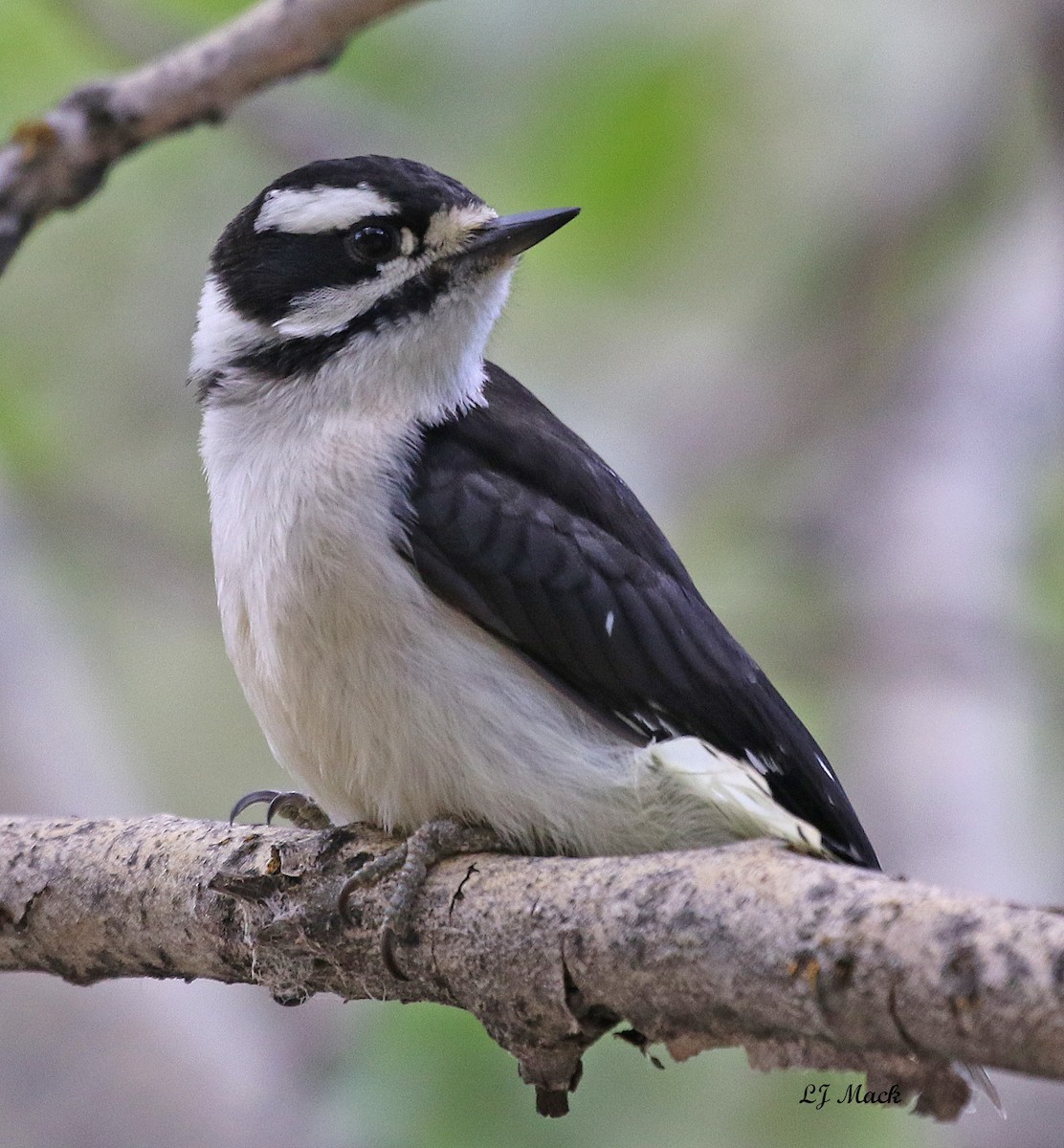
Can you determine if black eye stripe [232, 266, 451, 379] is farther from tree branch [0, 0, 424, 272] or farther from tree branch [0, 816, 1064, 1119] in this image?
tree branch [0, 816, 1064, 1119]

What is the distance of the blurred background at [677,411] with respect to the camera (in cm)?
565

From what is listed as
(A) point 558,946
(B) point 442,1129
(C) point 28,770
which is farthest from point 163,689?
(A) point 558,946

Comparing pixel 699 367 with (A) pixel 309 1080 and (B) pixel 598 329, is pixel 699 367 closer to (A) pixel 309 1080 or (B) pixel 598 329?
(B) pixel 598 329

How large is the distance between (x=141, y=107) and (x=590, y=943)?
283 centimetres

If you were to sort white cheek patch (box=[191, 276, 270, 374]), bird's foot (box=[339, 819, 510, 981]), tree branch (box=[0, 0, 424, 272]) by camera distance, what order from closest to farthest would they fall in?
bird's foot (box=[339, 819, 510, 981]), white cheek patch (box=[191, 276, 270, 374]), tree branch (box=[0, 0, 424, 272])

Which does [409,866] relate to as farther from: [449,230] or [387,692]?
[449,230]

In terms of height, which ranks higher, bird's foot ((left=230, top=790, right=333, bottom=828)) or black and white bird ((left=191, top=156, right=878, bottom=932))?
black and white bird ((left=191, top=156, right=878, bottom=932))

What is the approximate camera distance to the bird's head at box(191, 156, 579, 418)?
3.92 m

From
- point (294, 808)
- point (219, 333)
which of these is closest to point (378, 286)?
point (219, 333)

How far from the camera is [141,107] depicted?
448 cm

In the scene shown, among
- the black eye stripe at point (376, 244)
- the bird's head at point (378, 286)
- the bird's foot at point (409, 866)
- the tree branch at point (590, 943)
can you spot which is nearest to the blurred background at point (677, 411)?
the tree branch at point (590, 943)

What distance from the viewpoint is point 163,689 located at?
32.6 feet

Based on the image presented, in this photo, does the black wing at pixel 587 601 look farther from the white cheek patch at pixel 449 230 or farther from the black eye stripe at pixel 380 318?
the white cheek patch at pixel 449 230

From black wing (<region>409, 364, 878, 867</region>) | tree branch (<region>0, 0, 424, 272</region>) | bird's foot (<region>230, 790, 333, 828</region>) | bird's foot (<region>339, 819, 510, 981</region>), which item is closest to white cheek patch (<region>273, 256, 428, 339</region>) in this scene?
black wing (<region>409, 364, 878, 867</region>)
